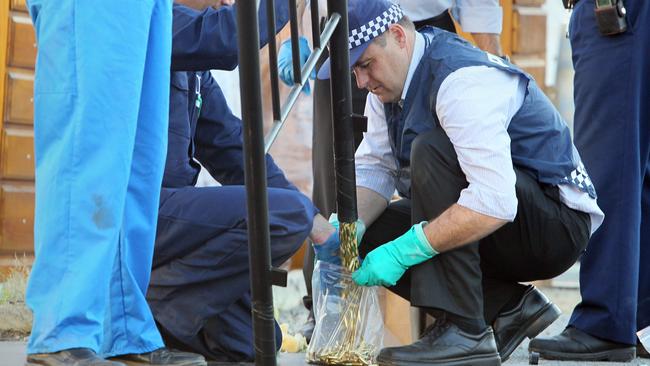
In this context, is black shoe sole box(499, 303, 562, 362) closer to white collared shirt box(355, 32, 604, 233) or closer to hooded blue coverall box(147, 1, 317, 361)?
white collared shirt box(355, 32, 604, 233)

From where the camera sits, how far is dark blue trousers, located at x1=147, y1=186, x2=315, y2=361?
2.62 metres

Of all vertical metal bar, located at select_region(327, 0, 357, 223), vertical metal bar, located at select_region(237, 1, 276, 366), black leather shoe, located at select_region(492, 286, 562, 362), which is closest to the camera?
vertical metal bar, located at select_region(237, 1, 276, 366)

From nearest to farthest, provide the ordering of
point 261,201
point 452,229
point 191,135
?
1. point 261,201
2. point 452,229
3. point 191,135

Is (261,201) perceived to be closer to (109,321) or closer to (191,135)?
(109,321)

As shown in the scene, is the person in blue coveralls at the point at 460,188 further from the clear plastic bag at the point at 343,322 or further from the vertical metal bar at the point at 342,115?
the vertical metal bar at the point at 342,115

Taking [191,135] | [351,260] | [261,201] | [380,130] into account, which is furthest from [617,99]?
[261,201]

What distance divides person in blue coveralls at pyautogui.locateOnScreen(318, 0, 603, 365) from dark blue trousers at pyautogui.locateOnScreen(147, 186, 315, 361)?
22 centimetres

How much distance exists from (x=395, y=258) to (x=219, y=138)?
2.30ft

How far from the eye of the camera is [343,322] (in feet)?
8.70

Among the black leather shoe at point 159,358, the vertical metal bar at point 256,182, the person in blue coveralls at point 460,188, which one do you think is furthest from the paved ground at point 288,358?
the vertical metal bar at point 256,182

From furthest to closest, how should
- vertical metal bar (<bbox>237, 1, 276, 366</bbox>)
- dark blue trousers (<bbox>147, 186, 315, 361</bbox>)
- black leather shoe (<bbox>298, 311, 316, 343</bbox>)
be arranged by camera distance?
black leather shoe (<bbox>298, 311, 316, 343</bbox>) < dark blue trousers (<bbox>147, 186, 315, 361</bbox>) < vertical metal bar (<bbox>237, 1, 276, 366</bbox>)

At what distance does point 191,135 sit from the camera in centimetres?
288

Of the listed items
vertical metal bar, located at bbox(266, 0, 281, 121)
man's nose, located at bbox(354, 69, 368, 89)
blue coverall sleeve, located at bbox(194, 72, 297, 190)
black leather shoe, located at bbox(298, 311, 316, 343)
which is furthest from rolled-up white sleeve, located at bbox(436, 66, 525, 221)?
black leather shoe, located at bbox(298, 311, 316, 343)

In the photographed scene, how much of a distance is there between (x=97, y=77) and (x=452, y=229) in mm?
924
